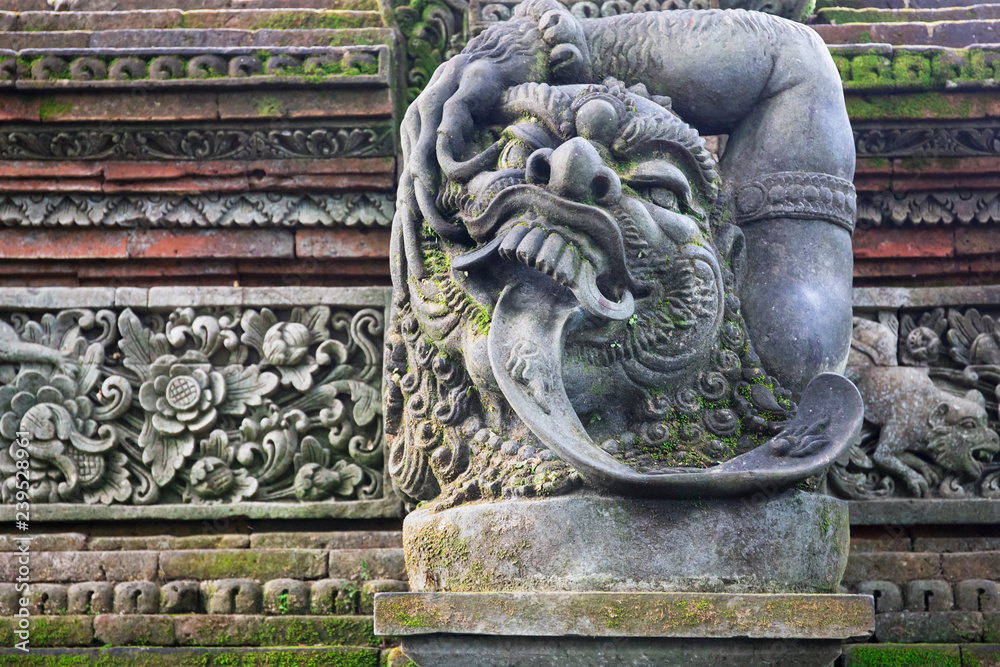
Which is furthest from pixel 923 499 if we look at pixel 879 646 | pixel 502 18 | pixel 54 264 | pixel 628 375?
pixel 54 264

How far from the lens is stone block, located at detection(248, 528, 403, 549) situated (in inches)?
159

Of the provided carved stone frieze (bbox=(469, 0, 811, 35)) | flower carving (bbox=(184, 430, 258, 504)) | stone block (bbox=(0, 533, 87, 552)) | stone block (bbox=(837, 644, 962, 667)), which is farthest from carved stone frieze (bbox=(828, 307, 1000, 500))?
stone block (bbox=(0, 533, 87, 552))

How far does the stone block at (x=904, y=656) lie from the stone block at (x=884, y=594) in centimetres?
17

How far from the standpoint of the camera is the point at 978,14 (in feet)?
14.8

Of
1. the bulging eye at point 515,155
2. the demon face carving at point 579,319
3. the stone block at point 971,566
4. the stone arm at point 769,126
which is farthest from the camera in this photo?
the stone block at point 971,566

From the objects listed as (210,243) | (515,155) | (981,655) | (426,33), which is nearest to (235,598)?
(210,243)

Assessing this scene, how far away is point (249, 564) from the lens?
3.98 metres

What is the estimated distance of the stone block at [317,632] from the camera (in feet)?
12.6

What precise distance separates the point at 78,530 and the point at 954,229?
155 inches

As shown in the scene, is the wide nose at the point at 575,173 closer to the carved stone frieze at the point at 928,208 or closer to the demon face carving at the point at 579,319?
the demon face carving at the point at 579,319

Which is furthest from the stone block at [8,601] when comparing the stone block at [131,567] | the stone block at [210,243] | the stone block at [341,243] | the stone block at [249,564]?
the stone block at [341,243]

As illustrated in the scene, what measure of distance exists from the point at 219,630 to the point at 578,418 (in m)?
1.92

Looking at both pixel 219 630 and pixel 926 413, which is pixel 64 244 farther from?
pixel 926 413

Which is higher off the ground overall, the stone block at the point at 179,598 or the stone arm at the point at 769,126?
the stone arm at the point at 769,126
